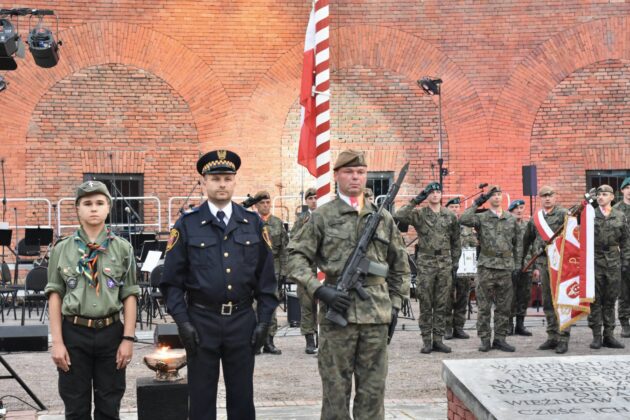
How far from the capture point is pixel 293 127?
18.8m

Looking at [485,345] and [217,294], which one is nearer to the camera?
[217,294]

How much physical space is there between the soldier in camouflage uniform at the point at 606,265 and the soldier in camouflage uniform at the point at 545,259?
50cm

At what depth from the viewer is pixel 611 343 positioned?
10992mm

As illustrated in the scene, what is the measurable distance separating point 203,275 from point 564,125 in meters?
15.1

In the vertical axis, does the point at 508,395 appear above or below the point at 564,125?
below

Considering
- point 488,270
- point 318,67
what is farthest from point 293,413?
point 488,270

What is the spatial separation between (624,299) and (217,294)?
8562 millimetres

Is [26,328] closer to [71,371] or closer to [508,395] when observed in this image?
[71,371]

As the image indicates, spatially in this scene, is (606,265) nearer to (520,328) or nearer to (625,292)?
(625,292)

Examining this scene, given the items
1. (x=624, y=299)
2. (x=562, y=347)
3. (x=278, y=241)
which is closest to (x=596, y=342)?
(x=562, y=347)

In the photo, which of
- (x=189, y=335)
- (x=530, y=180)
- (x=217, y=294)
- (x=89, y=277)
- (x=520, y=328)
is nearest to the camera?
(x=189, y=335)

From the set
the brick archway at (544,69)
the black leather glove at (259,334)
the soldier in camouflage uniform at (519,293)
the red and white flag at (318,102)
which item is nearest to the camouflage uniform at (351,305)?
the black leather glove at (259,334)

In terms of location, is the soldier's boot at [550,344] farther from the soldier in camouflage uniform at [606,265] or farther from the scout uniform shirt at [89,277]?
the scout uniform shirt at [89,277]

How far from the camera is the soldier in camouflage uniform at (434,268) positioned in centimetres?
1080
